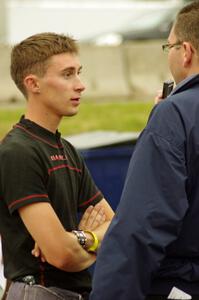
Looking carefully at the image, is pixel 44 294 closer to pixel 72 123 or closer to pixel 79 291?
pixel 79 291

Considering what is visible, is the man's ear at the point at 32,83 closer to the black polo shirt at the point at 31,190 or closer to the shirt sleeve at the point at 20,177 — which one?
the black polo shirt at the point at 31,190

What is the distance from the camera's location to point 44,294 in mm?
3873

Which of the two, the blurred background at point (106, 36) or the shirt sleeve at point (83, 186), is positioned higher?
the shirt sleeve at point (83, 186)

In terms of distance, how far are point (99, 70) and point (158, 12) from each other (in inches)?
330

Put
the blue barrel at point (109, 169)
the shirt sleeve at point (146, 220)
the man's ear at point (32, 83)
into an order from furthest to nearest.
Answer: the blue barrel at point (109, 169) → the man's ear at point (32, 83) → the shirt sleeve at point (146, 220)

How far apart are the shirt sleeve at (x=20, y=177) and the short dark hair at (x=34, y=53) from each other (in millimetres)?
414

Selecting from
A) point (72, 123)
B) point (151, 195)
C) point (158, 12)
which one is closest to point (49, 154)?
point (151, 195)

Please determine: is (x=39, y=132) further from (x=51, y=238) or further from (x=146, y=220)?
(x=146, y=220)

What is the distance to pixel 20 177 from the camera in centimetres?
386

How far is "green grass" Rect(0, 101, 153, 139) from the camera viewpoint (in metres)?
14.4

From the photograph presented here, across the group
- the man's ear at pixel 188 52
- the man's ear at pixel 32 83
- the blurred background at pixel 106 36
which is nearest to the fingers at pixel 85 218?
the man's ear at pixel 32 83

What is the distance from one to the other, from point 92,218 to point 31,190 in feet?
1.66

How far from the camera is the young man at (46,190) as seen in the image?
3852 millimetres

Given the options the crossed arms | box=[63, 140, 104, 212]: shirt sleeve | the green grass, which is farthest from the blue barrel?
the green grass
